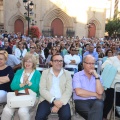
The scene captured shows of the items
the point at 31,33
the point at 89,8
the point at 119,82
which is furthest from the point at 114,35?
the point at 119,82

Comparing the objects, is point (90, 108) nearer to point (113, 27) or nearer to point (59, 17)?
point (59, 17)

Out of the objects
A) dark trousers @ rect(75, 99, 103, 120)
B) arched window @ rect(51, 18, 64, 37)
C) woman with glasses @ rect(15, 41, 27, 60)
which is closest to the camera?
dark trousers @ rect(75, 99, 103, 120)

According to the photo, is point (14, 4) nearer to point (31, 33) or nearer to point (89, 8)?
point (89, 8)

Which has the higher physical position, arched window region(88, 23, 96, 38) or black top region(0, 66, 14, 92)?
arched window region(88, 23, 96, 38)

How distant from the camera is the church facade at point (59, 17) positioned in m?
27.0

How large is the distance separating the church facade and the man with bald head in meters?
23.8

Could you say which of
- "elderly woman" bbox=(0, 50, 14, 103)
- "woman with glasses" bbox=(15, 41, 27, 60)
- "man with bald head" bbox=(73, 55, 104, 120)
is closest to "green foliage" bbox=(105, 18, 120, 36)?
"woman with glasses" bbox=(15, 41, 27, 60)

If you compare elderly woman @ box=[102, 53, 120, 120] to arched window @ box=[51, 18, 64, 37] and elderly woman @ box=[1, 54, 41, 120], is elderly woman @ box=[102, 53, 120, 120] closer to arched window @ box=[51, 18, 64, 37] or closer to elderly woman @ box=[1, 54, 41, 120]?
elderly woman @ box=[1, 54, 41, 120]

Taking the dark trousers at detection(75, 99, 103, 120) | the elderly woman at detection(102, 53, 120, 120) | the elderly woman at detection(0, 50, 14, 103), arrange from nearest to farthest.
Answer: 1. the dark trousers at detection(75, 99, 103, 120)
2. the elderly woman at detection(0, 50, 14, 103)
3. the elderly woman at detection(102, 53, 120, 120)

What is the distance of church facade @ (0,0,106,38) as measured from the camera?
88.5 feet

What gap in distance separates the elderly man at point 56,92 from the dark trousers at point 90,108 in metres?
0.21

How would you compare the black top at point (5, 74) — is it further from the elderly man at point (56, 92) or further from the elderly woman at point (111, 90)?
the elderly woman at point (111, 90)

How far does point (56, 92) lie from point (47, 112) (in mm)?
407

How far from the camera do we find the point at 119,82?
3553 millimetres
